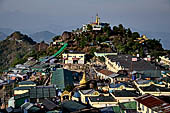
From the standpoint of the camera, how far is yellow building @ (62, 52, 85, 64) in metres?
32.2

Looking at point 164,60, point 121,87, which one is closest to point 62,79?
point 121,87

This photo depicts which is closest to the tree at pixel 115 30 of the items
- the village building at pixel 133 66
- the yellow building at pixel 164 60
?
the yellow building at pixel 164 60

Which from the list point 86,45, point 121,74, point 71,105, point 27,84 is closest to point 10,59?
point 86,45

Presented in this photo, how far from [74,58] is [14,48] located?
35101 millimetres

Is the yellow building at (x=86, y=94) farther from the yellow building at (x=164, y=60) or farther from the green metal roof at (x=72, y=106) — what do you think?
the yellow building at (x=164, y=60)

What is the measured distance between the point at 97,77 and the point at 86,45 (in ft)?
38.8

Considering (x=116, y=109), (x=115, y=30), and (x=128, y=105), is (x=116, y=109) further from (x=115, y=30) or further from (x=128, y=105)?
(x=115, y=30)

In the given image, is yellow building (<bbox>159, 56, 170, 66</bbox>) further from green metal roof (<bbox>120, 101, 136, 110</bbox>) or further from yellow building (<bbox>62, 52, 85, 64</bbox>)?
green metal roof (<bbox>120, 101, 136, 110</bbox>)

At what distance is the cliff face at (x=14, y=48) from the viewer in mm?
58625

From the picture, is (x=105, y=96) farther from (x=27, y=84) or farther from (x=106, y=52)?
(x=106, y=52)

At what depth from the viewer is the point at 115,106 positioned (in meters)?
15.2

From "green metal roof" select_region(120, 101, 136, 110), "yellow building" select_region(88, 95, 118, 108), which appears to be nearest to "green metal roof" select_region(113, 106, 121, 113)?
"green metal roof" select_region(120, 101, 136, 110)

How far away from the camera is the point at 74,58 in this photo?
106 ft

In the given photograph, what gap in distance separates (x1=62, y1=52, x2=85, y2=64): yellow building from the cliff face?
2806cm
